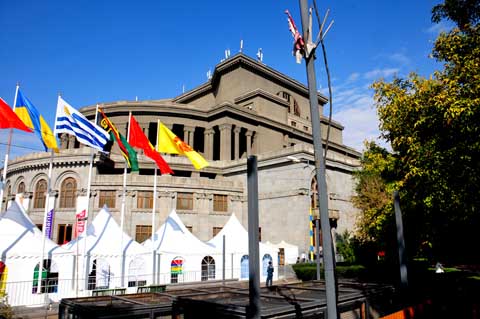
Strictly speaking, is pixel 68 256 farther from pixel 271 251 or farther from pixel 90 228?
pixel 271 251

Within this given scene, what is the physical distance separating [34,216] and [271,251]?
1012 inches

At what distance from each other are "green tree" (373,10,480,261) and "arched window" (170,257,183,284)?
595 inches

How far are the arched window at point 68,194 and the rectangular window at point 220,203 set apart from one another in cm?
1499

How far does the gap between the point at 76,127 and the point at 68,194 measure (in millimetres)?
20061

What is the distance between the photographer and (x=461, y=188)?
1431cm

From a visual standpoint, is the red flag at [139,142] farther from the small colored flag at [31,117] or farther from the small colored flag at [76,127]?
the small colored flag at [31,117]

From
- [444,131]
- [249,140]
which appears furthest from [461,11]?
[249,140]

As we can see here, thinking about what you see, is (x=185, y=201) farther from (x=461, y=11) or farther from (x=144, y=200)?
(x=461, y=11)

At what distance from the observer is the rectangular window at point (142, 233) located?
39.3 metres

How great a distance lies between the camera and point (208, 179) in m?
43.6

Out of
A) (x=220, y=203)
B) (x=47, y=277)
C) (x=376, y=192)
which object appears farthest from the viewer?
(x=220, y=203)

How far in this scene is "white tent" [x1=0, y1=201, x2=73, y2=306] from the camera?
18.9 metres

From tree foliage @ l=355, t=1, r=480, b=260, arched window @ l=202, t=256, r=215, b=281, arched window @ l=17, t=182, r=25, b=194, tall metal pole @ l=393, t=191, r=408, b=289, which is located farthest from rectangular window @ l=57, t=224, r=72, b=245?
tall metal pole @ l=393, t=191, r=408, b=289

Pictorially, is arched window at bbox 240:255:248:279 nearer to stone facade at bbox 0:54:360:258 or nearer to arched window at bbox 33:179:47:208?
stone facade at bbox 0:54:360:258
